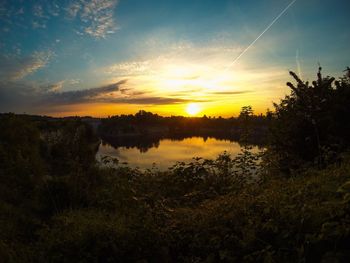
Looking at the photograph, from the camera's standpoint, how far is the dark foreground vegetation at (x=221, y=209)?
15.7 feet

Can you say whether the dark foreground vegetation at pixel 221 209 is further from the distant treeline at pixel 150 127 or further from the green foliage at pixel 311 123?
the distant treeline at pixel 150 127

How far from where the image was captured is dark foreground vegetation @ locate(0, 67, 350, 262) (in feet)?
15.7

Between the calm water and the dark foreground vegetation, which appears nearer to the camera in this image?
the dark foreground vegetation

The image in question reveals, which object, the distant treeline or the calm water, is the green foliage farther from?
the distant treeline

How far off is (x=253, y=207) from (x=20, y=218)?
9.42 metres

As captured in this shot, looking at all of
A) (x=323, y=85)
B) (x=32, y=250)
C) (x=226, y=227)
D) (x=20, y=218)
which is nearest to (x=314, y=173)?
(x=226, y=227)

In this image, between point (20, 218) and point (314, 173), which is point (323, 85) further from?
point (20, 218)

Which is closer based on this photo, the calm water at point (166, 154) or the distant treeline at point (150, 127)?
the calm water at point (166, 154)

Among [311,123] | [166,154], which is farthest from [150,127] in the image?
[311,123]

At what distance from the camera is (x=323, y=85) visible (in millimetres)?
12023

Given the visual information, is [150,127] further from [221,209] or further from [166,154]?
[221,209]

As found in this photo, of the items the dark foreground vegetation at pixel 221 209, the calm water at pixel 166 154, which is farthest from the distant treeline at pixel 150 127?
the dark foreground vegetation at pixel 221 209

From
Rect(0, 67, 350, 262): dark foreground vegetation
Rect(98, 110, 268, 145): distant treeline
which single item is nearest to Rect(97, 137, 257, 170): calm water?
Rect(0, 67, 350, 262): dark foreground vegetation

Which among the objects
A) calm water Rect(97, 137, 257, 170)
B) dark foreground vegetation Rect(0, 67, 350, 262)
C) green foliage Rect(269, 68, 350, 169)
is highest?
green foliage Rect(269, 68, 350, 169)
